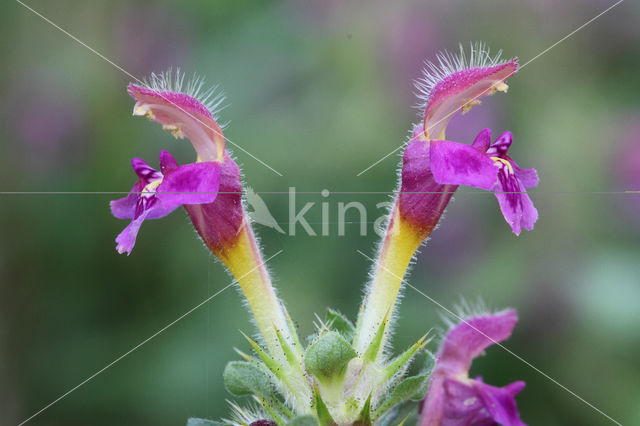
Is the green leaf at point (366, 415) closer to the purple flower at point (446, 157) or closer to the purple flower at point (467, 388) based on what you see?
the purple flower at point (467, 388)

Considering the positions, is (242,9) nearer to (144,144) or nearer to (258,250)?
(144,144)

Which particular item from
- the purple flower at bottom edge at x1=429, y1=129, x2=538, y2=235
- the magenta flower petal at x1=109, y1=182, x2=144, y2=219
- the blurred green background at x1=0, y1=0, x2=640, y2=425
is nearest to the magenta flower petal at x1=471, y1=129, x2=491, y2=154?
the purple flower at bottom edge at x1=429, y1=129, x2=538, y2=235

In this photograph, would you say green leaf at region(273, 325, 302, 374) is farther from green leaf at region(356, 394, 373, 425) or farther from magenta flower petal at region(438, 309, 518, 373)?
magenta flower petal at region(438, 309, 518, 373)

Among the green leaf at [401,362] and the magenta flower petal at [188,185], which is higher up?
the magenta flower petal at [188,185]

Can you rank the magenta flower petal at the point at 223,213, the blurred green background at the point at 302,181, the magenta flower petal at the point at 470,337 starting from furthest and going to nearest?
the blurred green background at the point at 302,181 < the magenta flower petal at the point at 470,337 < the magenta flower petal at the point at 223,213

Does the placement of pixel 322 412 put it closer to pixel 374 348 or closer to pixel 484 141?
pixel 374 348

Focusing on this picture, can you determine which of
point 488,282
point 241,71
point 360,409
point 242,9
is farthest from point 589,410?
point 242,9

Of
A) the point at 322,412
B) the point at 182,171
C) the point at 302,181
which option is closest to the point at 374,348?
the point at 322,412

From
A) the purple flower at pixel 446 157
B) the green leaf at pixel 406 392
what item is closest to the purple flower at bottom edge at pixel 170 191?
the purple flower at pixel 446 157
